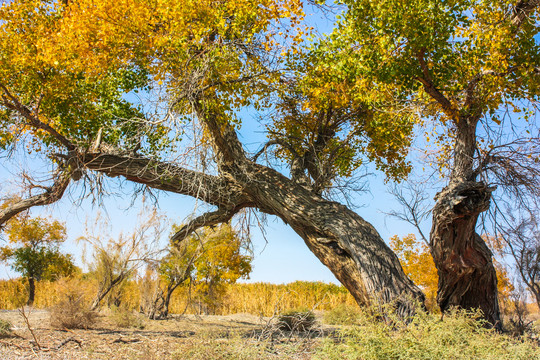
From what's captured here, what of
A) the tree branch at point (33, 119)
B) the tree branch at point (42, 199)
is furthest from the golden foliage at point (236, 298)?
the tree branch at point (33, 119)

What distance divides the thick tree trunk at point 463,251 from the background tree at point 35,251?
50.7 feet

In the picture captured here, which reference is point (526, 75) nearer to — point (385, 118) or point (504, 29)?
point (504, 29)

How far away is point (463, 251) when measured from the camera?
23.4ft

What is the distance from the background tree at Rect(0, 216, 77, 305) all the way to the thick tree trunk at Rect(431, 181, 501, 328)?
15.5m

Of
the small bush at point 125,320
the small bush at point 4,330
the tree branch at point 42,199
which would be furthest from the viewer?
the small bush at point 125,320

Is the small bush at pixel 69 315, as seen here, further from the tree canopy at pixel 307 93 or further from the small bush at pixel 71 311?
the tree canopy at pixel 307 93

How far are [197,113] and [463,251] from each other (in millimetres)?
5062

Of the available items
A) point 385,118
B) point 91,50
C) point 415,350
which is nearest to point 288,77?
point 385,118

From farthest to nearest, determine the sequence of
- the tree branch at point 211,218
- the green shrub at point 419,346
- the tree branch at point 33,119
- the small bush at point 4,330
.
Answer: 1. the tree branch at point 211,218
2. the small bush at point 4,330
3. the tree branch at point 33,119
4. the green shrub at point 419,346

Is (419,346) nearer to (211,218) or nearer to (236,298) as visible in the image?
(211,218)

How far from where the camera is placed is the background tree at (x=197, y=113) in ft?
23.1

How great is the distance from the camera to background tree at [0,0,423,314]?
7.04 m

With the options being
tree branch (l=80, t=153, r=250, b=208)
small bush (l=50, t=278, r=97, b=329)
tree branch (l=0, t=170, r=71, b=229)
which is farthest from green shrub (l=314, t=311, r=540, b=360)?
small bush (l=50, t=278, r=97, b=329)

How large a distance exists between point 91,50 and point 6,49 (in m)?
2.57
